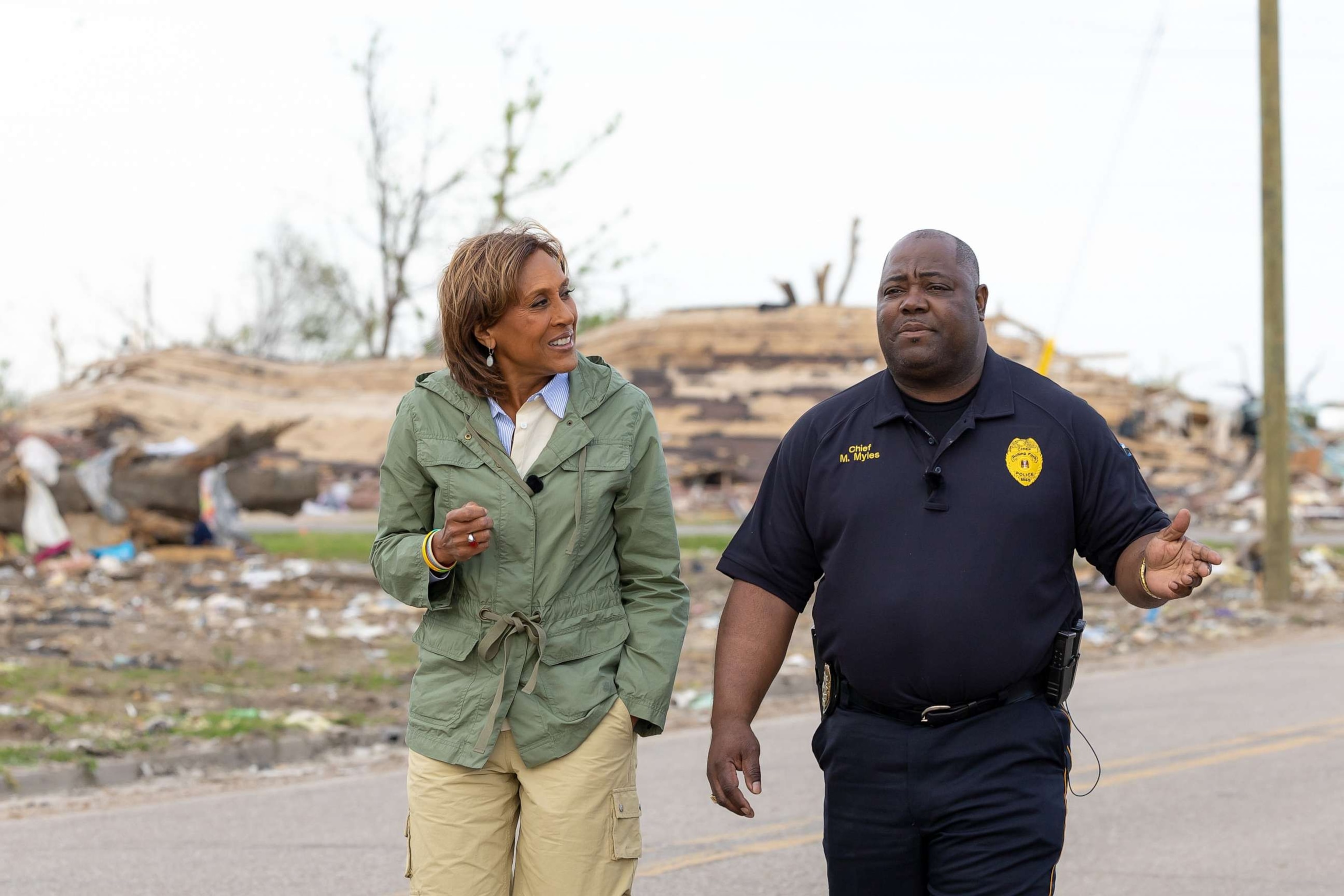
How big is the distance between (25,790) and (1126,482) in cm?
656

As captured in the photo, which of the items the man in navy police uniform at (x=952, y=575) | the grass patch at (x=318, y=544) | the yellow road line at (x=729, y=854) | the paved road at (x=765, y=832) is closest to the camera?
the man in navy police uniform at (x=952, y=575)

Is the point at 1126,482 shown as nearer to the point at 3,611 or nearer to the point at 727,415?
the point at 3,611

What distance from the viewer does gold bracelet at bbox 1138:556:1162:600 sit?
3.26 m

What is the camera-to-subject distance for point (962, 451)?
3.36 m

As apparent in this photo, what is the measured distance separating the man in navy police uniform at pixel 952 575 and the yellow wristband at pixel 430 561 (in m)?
0.80

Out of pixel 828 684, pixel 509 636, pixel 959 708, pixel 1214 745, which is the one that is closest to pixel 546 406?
pixel 509 636

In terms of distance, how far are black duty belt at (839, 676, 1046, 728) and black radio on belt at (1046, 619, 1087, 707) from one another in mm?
24

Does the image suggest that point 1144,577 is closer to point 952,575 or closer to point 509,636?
point 952,575

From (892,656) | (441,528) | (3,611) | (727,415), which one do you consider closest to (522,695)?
(441,528)

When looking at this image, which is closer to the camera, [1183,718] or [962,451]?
[962,451]

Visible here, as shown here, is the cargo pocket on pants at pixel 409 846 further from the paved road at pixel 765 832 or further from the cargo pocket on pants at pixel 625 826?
the paved road at pixel 765 832

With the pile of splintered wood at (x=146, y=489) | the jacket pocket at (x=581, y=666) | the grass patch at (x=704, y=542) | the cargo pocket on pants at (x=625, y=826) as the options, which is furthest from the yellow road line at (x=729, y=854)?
the grass patch at (x=704, y=542)

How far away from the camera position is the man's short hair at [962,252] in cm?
346

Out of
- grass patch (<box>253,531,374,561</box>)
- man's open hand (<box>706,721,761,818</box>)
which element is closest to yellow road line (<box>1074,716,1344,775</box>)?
man's open hand (<box>706,721,761,818</box>)
